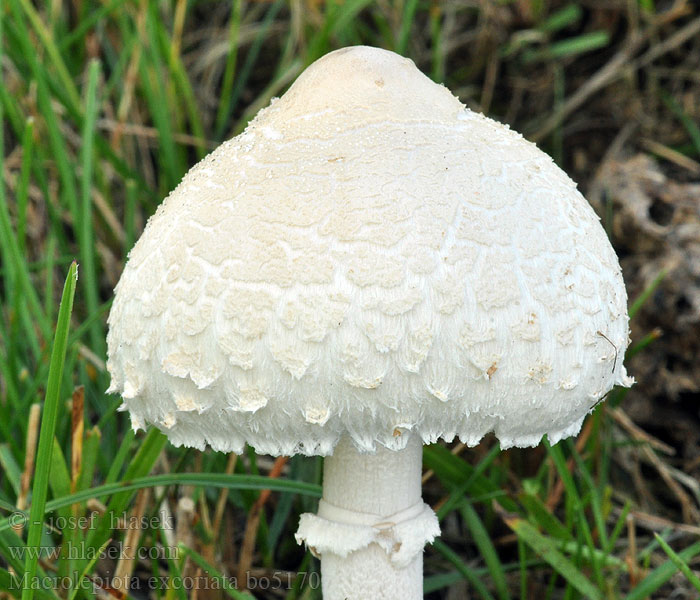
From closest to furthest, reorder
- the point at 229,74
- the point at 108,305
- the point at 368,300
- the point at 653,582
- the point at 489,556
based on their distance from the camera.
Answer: the point at 368,300 → the point at 653,582 → the point at 489,556 → the point at 108,305 → the point at 229,74

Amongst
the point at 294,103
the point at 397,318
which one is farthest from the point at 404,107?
the point at 397,318

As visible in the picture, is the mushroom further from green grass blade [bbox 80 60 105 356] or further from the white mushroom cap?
green grass blade [bbox 80 60 105 356]

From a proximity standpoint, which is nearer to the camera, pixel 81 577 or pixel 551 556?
pixel 81 577

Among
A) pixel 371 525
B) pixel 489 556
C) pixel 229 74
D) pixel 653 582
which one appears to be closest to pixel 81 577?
pixel 371 525

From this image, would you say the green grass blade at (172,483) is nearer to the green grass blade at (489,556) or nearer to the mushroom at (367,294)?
the mushroom at (367,294)

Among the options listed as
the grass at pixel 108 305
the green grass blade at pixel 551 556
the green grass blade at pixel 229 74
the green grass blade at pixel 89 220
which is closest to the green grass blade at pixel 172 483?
the grass at pixel 108 305

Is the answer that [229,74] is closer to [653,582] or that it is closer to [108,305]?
[108,305]
